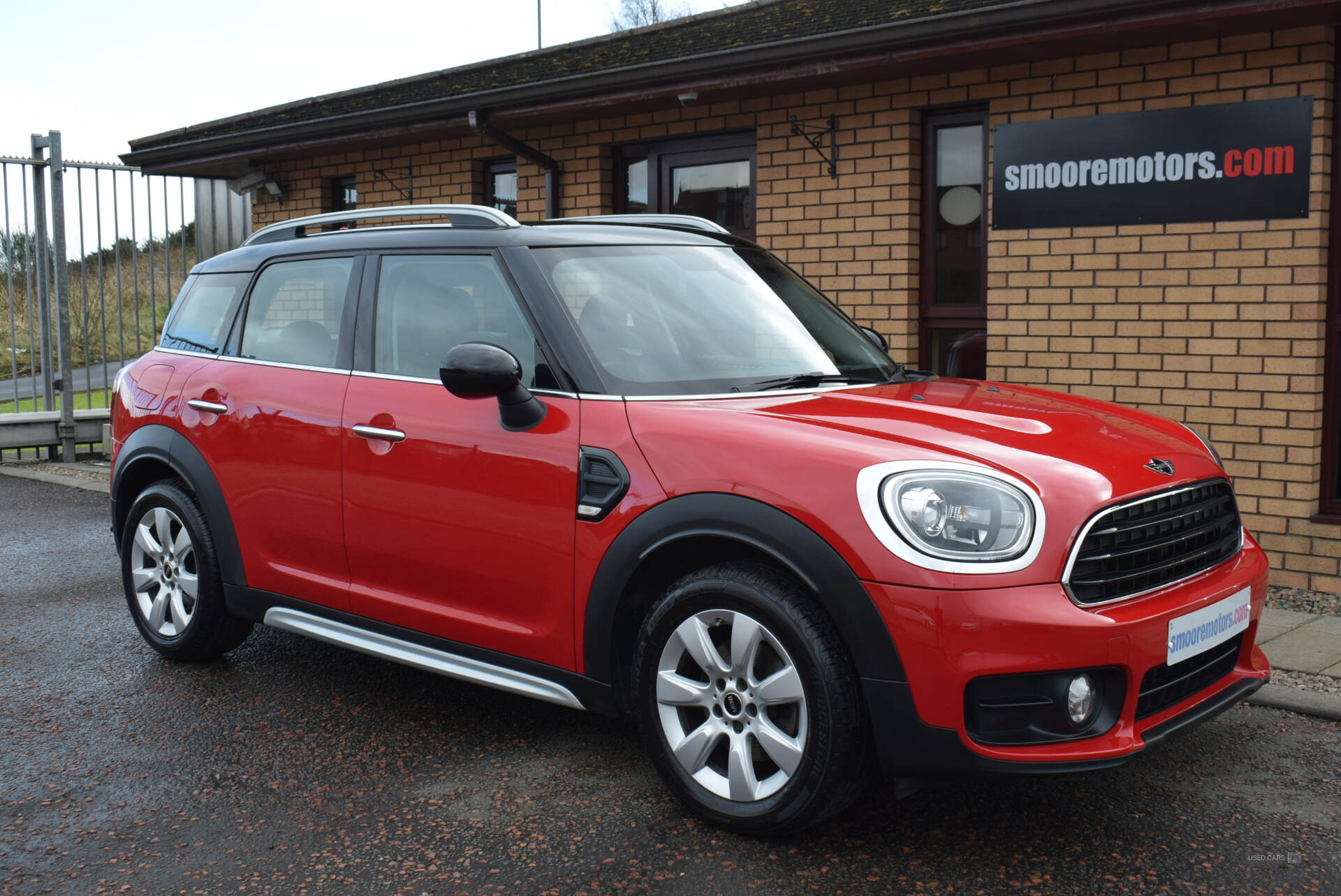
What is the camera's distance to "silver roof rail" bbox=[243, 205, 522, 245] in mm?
4117

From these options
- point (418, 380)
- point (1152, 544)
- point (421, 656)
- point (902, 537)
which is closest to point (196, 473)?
point (418, 380)

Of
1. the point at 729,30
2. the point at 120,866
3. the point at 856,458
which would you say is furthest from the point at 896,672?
the point at 729,30

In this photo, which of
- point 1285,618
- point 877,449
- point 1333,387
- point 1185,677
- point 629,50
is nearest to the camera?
point 877,449

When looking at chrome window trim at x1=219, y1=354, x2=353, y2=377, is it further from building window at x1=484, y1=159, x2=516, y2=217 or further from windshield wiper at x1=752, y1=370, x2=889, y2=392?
building window at x1=484, y1=159, x2=516, y2=217

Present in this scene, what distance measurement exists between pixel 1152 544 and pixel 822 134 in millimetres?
5072

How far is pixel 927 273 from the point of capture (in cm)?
749

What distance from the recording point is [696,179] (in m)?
8.60

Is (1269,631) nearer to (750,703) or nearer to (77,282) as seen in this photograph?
(750,703)

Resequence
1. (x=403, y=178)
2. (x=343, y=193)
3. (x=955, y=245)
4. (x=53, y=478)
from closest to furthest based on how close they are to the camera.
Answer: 1. (x=955, y=245)
2. (x=403, y=178)
3. (x=53, y=478)
4. (x=343, y=193)

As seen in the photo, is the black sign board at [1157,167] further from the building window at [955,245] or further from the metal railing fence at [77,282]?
the metal railing fence at [77,282]

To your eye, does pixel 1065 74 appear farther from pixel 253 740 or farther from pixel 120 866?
pixel 120 866

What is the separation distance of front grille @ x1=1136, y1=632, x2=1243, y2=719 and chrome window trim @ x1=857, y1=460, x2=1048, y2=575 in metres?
0.50

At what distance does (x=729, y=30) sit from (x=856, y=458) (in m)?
6.34

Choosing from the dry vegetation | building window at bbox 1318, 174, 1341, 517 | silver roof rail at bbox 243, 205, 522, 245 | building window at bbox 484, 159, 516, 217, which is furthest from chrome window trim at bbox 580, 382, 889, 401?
the dry vegetation
